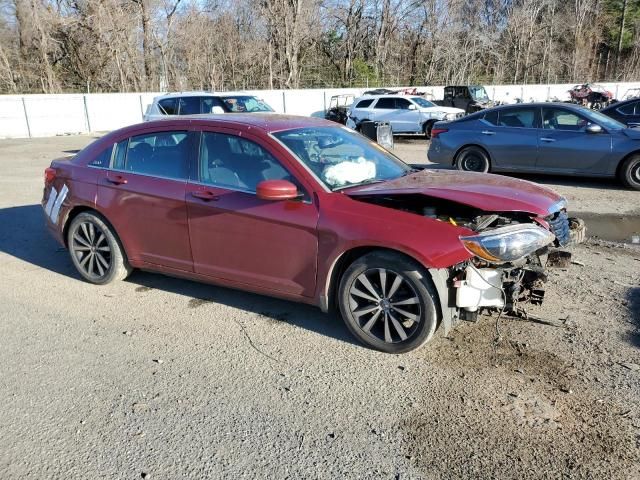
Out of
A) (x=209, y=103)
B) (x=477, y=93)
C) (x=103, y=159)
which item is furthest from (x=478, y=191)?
(x=477, y=93)

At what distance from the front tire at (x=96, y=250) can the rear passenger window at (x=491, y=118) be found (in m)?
8.02

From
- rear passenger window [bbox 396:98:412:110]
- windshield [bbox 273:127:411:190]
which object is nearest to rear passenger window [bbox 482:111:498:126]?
windshield [bbox 273:127:411:190]

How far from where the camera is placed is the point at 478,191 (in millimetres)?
4008

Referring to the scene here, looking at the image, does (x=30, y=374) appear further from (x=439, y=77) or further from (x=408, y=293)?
(x=439, y=77)

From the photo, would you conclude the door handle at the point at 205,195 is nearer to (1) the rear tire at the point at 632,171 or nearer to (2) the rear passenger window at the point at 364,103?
(1) the rear tire at the point at 632,171

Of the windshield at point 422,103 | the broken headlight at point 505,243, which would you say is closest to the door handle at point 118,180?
the broken headlight at point 505,243

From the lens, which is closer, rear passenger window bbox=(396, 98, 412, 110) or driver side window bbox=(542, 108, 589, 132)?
driver side window bbox=(542, 108, 589, 132)

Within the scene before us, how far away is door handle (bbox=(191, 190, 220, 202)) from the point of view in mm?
4348

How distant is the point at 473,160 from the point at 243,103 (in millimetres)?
6848

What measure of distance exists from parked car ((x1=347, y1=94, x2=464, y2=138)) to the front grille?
16.4 meters

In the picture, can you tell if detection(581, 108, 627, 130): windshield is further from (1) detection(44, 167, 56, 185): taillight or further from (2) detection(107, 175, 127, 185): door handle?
(1) detection(44, 167, 56, 185): taillight

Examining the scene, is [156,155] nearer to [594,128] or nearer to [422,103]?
[594,128]

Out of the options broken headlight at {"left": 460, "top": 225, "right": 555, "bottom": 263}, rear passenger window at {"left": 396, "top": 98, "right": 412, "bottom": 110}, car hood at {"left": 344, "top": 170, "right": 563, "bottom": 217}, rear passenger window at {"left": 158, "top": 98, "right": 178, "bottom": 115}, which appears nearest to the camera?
broken headlight at {"left": 460, "top": 225, "right": 555, "bottom": 263}

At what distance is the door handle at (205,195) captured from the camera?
4348 millimetres
